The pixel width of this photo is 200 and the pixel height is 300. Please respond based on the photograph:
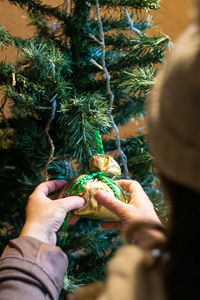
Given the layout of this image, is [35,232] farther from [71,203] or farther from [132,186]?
[132,186]

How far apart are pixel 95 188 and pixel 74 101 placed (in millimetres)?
174

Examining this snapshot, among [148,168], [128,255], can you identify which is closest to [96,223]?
[148,168]

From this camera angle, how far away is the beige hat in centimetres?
22

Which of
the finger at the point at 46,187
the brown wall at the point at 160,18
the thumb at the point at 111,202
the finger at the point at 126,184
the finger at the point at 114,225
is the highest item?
the brown wall at the point at 160,18

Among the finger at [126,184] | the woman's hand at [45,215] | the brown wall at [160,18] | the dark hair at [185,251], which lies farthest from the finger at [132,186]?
the brown wall at [160,18]

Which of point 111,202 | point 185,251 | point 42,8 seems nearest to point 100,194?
point 111,202

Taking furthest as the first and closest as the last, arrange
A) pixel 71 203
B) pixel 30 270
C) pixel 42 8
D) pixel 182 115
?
pixel 42 8, pixel 71 203, pixel 30 270, pixel 182 115

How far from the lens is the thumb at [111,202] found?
21.1 inches

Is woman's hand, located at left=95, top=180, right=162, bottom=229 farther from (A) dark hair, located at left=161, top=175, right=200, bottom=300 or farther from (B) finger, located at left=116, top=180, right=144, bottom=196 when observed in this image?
(A) dark hair, located at left=161, top=175, right=200, bottom=300

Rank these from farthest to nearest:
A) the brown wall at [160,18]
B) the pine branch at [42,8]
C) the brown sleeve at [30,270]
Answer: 1. the brown wall at [160,18]
2. the pine branch at [42,8]
3. the brown sleeve at [30,270]

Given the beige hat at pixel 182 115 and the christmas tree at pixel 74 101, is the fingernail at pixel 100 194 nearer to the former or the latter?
the christmas tree at pixel 74 101

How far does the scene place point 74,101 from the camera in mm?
608

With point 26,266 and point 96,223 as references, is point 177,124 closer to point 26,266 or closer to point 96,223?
point 26,266

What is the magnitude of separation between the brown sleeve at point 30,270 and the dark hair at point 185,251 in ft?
0.89
